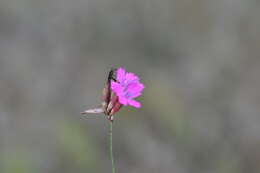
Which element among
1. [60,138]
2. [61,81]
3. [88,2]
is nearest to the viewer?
[60,138]

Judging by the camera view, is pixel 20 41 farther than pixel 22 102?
Yes

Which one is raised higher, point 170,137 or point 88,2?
point 88,2

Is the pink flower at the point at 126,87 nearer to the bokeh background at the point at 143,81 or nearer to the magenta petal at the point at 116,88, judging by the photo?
the magenta petal at the point at 116,88

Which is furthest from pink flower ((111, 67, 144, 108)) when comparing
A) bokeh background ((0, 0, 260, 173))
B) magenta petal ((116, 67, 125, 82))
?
bokeh background ((0, 0, 260, 173))

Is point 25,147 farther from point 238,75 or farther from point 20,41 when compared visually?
point 238,75

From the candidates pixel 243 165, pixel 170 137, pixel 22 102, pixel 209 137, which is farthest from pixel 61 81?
pixel 243 165

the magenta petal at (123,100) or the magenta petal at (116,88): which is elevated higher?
the magenta petal at (116,88)

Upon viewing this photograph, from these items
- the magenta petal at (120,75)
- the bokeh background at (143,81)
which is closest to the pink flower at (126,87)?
the magenta petal at (120,75)

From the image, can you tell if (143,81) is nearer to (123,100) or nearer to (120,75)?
(120,75)
